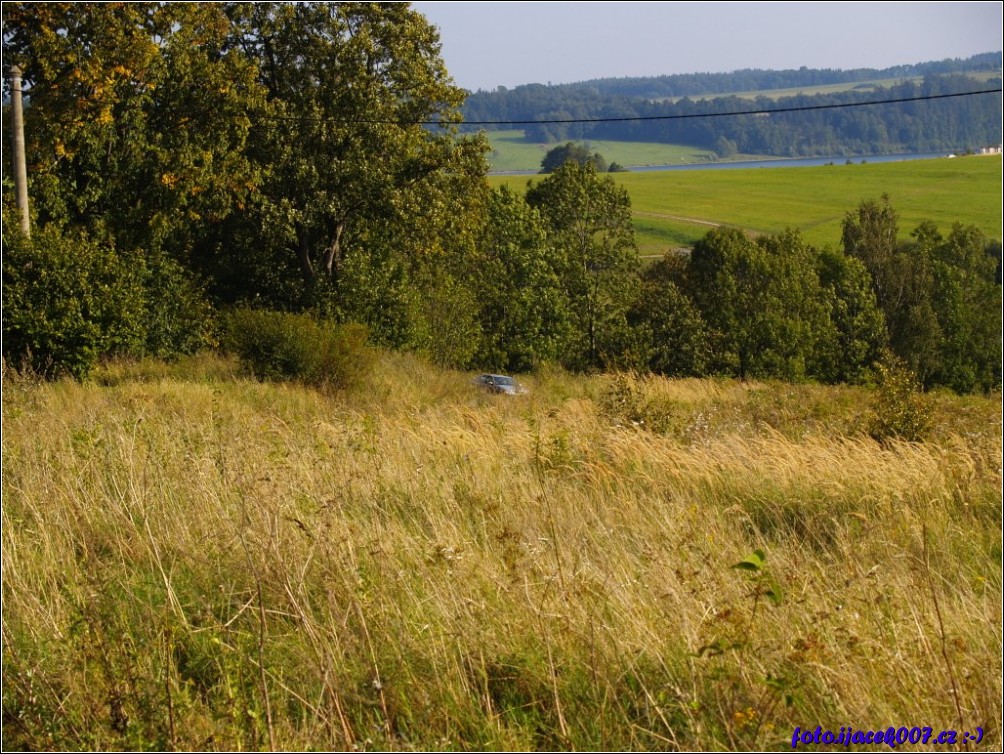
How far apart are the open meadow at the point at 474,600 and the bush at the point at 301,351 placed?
8.96 metres

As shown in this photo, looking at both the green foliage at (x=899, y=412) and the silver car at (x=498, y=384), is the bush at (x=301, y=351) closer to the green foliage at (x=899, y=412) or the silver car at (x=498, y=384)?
the silver car at (x=498, y=384)

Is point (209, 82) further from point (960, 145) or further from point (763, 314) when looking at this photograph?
point (960, 145)

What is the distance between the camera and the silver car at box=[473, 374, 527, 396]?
61.3ft

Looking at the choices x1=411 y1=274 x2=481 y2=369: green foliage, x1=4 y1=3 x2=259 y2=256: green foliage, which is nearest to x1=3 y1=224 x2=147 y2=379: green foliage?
x1=4 y1=3 x2=259 y2=256: green foliage

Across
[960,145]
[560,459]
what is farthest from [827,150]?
[560,459]

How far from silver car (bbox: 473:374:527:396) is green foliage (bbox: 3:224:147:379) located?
255 inches

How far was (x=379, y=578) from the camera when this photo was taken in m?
3.87

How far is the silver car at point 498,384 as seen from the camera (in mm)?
18686

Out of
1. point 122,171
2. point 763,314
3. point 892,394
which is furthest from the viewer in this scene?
point 763,314

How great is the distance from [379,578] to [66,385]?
33.7ft

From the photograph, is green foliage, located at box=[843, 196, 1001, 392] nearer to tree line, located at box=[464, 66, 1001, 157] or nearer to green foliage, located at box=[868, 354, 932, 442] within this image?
tree line, located at box=[464, 66, 1001, 157]

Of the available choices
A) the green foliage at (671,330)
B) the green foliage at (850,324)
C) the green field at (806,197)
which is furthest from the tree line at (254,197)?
the green field at (806,197)

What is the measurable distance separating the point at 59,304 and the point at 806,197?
8431cm

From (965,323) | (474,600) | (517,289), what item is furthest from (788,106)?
(965,323)
